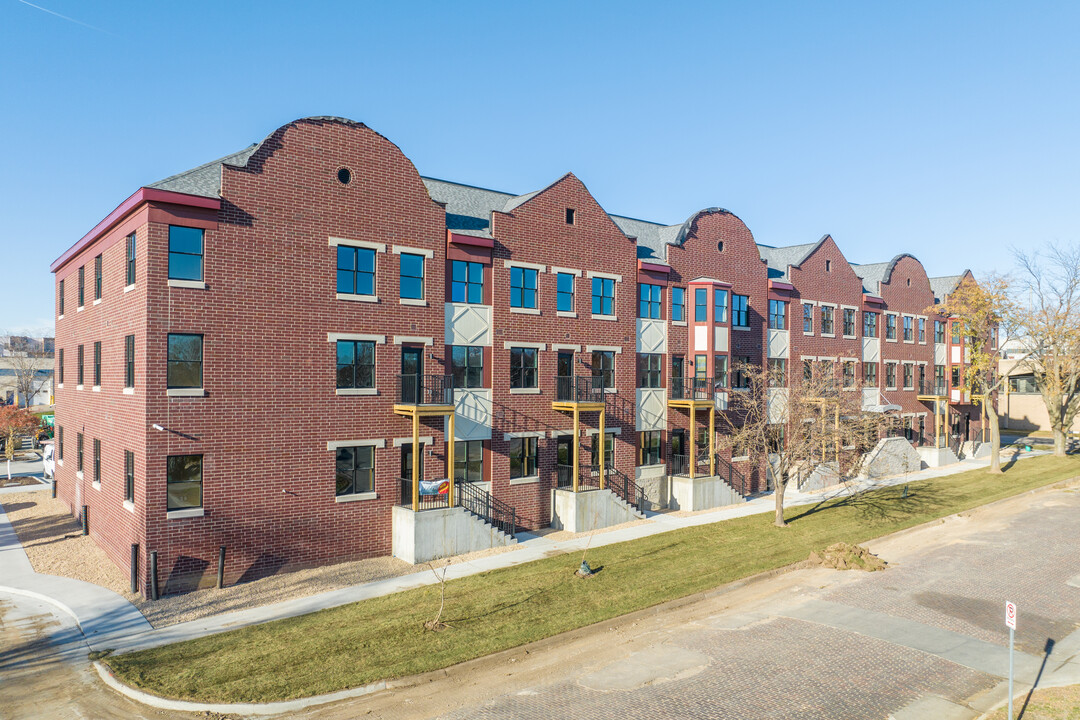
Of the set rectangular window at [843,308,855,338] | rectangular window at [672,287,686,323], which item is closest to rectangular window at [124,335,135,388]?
rectangular window at [672,287,686,323]

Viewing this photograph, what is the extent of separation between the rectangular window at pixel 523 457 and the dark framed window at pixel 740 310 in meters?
13.9

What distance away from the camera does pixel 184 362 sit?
63.4ft

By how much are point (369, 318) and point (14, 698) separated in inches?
518

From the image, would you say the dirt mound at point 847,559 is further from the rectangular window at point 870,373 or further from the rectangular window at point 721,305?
the rectangular window at point 870,373

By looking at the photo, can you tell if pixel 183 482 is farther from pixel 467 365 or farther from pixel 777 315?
pixel 777 315

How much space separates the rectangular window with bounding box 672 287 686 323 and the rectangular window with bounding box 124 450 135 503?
22.6 meters

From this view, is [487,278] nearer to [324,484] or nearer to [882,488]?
[324,484]

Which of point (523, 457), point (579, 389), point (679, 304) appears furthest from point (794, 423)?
point (523, 457)

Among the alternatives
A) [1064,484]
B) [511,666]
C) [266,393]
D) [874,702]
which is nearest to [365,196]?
[266,393]

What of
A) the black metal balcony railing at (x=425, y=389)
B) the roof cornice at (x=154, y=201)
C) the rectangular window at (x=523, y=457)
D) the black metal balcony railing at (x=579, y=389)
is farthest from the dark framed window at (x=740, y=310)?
the roof cornice at (x=154, y=201)

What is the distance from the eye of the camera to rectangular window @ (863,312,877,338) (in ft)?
142

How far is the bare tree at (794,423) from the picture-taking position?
89.3ft

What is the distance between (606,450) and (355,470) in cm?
1130

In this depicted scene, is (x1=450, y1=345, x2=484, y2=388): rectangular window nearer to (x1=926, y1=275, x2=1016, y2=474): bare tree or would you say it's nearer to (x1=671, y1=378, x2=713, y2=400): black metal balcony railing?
(x1=671, y1=378, x2=713, y2=400): black metal balcony railing
